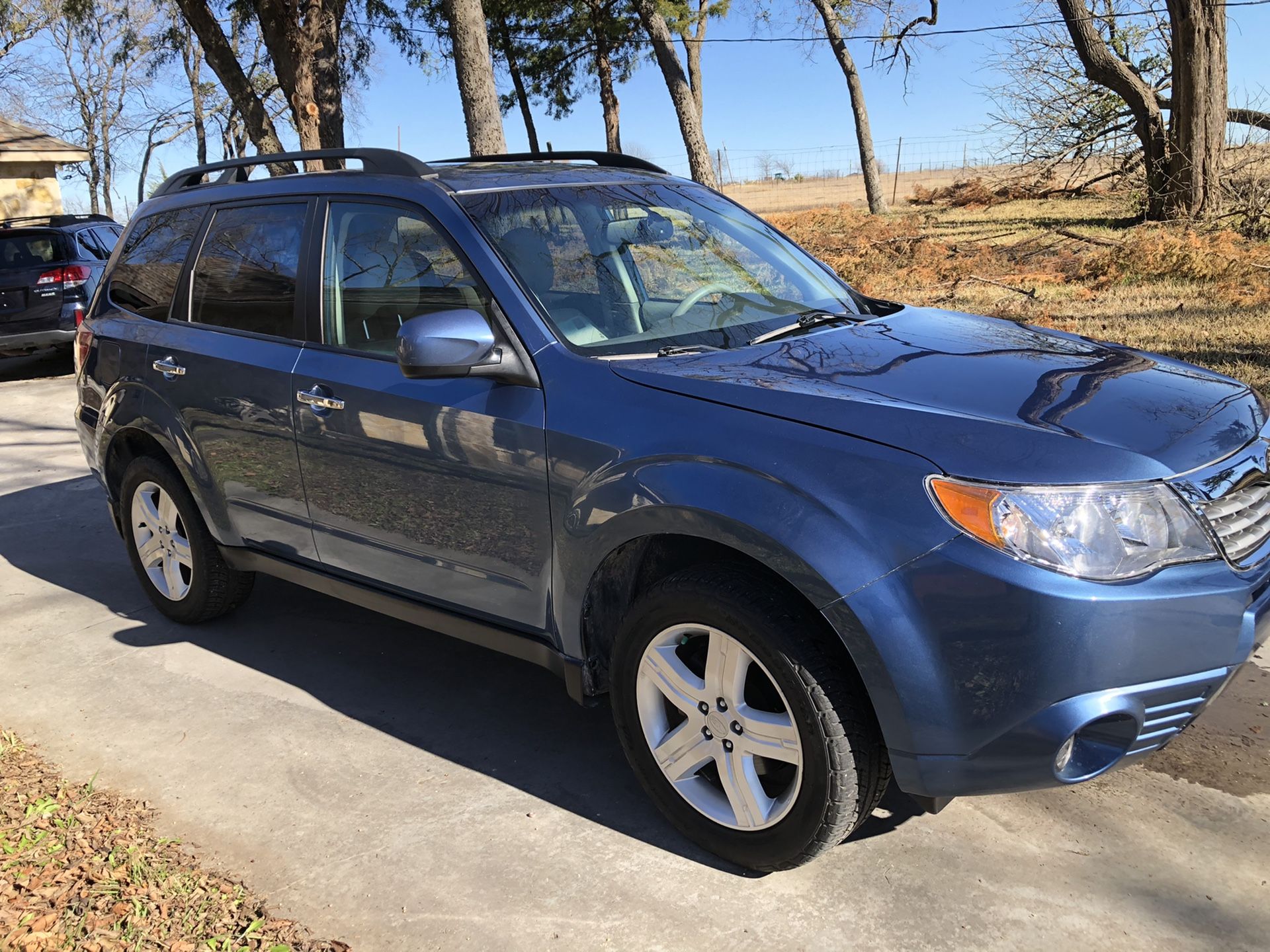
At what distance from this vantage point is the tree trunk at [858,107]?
2708 cm

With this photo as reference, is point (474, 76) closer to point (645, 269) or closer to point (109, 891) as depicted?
point (645, 269)

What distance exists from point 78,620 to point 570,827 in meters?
3.09

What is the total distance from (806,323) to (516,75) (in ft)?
80.4

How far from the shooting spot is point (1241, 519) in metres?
2.66

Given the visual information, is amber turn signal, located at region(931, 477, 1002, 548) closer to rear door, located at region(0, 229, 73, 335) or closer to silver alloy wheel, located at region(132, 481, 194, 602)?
silver alloy wheel, located at region(132, 481, 194, 602)

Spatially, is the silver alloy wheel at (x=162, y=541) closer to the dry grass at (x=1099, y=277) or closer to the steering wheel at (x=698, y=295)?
the steering wheel at (x=698, y=295)

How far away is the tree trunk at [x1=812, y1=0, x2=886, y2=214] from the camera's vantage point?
27.1m

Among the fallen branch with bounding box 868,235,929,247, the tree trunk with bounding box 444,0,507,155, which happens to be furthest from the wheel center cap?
the fallen branch with bounding box 868,235,929,247

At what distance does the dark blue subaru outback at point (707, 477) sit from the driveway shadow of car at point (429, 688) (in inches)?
11.9

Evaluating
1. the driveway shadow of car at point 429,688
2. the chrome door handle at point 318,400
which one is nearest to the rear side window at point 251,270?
the chrome door handle at point 318,400

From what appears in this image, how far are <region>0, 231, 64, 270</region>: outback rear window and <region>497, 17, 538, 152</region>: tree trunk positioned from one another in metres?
12.1

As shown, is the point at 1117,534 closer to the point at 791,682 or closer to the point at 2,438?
the point at 791,682

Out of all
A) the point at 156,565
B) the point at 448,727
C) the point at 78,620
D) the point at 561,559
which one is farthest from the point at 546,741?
the point at 78,620

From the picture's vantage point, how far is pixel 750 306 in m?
3.66
